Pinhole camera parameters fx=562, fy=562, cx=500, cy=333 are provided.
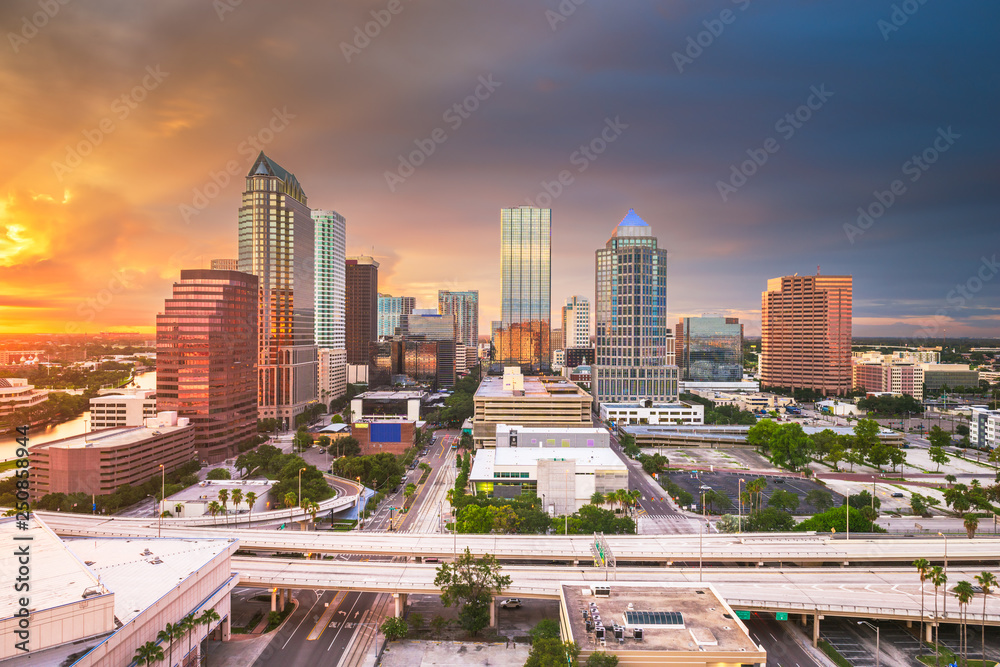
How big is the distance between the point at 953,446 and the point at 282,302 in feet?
441

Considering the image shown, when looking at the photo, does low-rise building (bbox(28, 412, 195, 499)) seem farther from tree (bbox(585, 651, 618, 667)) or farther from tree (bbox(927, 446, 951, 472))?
tree (bbox(927, 446, 951, 472))

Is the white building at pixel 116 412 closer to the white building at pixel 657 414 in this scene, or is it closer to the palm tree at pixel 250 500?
the palm tree at pixel 250 500

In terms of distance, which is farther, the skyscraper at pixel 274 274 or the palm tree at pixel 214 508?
the skyscraper at pixel 274 274

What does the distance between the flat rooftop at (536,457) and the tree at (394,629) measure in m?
30.8

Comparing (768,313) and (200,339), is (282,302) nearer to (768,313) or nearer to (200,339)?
(200,339)

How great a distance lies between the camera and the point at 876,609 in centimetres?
3738

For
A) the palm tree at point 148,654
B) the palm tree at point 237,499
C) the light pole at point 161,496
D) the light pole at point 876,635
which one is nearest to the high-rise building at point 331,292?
the light pole at point 161,496

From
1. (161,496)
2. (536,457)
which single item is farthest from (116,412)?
(536,457)

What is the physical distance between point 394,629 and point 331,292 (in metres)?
139

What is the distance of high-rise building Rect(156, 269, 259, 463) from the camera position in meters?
85.4

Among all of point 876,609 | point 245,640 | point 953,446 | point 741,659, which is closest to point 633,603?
point 741,659

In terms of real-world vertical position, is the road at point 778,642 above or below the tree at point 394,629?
below

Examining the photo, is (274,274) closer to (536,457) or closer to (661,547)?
(536,457)

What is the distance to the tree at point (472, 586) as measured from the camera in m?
38.8
